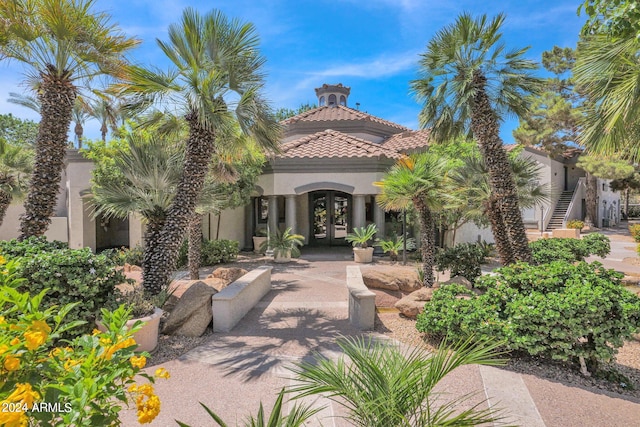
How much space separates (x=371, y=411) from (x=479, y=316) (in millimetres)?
3765

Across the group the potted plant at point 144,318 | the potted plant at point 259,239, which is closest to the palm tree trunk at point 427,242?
the potted plant at point 144,318

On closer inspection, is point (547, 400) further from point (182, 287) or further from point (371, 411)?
point (182, 287)

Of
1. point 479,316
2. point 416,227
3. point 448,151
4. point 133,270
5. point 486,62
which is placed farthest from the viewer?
point 416,227

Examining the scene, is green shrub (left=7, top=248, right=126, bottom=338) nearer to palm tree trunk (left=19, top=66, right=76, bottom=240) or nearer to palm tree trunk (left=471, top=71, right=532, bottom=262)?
palm tree trunk (left=19, top=66, right=76, bottom=240)

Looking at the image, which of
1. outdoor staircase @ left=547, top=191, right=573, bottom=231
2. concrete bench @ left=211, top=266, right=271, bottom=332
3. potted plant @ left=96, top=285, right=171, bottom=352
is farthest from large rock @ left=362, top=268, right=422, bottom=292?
outdoor staircase @ left=547, top=191, right=573, bottom=231

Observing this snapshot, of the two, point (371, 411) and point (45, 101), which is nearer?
point (371, 411)

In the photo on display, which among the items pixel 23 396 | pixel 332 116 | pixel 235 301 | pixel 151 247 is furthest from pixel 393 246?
pixel 23 396

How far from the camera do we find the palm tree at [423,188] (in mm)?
9352

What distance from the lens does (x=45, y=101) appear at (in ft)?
24.4

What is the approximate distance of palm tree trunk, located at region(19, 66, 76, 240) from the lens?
291 inches

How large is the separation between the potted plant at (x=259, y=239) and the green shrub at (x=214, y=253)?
8.13ft

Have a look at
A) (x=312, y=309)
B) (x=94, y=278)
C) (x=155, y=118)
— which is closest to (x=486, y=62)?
(x=312, y=309)

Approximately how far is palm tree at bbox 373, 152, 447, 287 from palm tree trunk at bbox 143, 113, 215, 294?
197 inches

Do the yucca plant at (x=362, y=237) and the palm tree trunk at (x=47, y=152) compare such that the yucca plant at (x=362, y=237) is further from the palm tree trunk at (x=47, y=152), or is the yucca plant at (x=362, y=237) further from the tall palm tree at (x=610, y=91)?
the palm tree trunk at (x=47, y=152)
